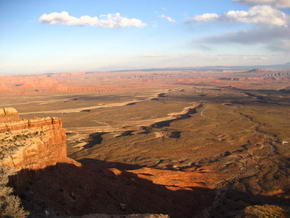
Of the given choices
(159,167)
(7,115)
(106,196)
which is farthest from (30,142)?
(159,167)

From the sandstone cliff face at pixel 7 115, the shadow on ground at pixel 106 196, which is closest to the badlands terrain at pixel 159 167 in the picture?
the shadow on ground at pixel 106 196

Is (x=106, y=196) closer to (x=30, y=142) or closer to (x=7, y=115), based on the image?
(x=30, y=142)

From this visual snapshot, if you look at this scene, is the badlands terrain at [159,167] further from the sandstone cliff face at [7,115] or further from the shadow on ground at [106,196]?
the sandstone cliff face at [7,115]

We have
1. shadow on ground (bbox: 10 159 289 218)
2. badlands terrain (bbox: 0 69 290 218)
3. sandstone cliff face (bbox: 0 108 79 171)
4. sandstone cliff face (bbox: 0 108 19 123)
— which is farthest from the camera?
sandstone cliff face (bbox: 0 108 19 123)

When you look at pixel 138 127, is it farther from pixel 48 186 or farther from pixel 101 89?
pixel 101 89

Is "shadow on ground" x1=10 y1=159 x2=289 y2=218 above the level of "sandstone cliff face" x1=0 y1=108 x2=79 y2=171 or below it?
below

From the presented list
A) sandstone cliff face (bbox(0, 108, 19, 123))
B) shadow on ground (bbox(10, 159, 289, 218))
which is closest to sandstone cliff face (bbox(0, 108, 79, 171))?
sandstone cliff face (bbox(0, 108, 19, 123))

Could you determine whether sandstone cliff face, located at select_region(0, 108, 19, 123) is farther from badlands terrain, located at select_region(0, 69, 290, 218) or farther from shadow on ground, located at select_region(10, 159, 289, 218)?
shadow on ground, located at select_region(10, 159, 289, 218)

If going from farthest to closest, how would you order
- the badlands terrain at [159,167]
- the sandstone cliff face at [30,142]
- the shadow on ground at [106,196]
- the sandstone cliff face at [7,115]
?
the sandstone cliff face at [7,115], the badlands terrain at [159,167], the sandstone cliff face at [30,142], the shadow on ground at [106,196]
